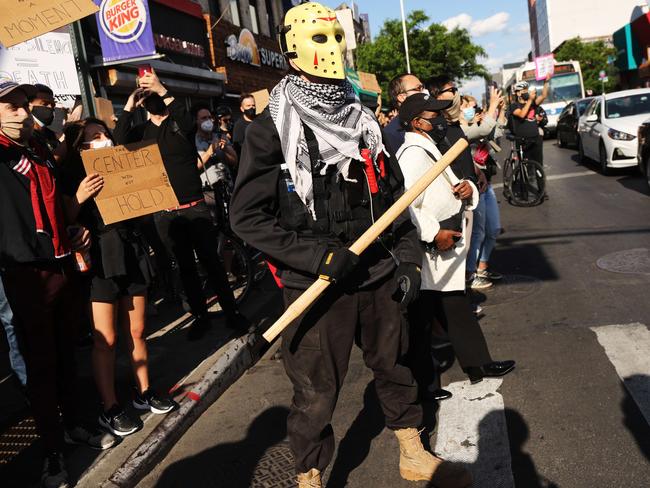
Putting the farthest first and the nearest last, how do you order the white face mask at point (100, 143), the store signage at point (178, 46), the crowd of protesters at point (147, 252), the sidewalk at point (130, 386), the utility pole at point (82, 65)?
the store signage at point (178, 46)
the utility pole at point (82, 65)
the white face mask at point (100, 143)
the sidewalk at point (130, 386)
the crowd of protesters at point (147, 252)

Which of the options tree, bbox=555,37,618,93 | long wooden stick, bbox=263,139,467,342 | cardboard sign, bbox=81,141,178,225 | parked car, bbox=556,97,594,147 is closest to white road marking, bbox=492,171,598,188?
parked car, bbox=556,97,594,147

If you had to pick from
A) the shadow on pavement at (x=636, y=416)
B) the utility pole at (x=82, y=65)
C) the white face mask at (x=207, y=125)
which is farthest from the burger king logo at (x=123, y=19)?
the shadow on pavement at (x=636, y=416)

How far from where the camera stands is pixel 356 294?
289 centimetres

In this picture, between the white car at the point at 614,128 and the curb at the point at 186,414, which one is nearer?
the curb at the point at 186,414

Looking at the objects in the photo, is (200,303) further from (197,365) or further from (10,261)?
(10,261)

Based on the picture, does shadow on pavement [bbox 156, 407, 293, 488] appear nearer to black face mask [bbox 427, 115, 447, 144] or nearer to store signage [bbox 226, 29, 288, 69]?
black face mask [bbox 427, 115, 447, 144]

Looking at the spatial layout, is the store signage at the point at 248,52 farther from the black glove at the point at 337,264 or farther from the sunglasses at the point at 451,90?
the black glove at the point at 337,264

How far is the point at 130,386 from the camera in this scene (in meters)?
4.89

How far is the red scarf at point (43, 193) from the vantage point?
3357 millimetres

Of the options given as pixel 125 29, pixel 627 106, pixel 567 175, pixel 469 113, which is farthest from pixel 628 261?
pixel 627 106

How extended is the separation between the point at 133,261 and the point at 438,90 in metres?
2.47

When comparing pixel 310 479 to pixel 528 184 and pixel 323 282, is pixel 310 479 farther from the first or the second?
pixel 528 184

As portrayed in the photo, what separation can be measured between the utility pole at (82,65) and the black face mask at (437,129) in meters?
5.25

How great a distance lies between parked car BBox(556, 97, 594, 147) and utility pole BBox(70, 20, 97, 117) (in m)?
14.0
